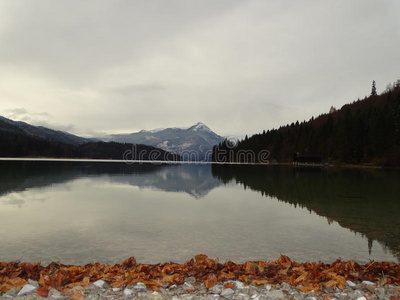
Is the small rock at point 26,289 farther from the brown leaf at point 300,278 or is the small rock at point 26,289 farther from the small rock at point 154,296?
the brown leaf at point 300,278

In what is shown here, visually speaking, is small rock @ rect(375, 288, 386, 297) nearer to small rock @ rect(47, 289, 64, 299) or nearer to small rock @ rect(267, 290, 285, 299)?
small rock @ rect(267, 290, 285, 299)

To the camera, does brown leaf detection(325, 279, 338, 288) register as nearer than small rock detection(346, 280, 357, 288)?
Yes

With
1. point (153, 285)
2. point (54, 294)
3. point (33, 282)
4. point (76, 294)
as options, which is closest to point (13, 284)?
point (33, 282)

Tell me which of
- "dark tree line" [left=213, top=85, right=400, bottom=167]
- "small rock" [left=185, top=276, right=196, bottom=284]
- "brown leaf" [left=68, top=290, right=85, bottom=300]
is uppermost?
"dark tree line" [left=213, top=85, right=400, bottom=167]

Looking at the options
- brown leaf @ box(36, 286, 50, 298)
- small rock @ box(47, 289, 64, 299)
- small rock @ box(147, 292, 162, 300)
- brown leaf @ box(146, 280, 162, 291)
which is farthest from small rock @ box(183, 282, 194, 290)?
brown leaf @ box(36, 286, 50, 298)

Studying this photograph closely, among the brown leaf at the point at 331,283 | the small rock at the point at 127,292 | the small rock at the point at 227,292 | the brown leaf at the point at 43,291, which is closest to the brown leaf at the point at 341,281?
the brown leaf at the point at 331,283

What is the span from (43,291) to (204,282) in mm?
4058

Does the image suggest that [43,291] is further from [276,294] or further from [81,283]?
[276,294]

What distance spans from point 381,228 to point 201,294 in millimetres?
13842

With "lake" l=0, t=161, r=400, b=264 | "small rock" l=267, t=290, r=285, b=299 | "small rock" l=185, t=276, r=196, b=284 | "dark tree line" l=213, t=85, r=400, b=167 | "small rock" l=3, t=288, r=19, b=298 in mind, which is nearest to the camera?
"small rock" l=3, t=288, r=19, b=298

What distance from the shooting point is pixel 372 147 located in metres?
121

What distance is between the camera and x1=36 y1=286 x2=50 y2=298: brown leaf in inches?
281

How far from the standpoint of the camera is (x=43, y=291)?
7250 mm

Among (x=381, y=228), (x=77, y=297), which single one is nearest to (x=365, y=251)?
(x=381, y=228)
